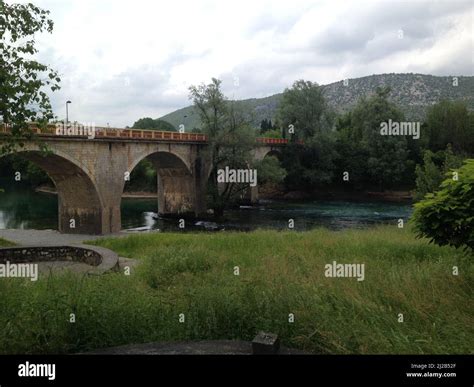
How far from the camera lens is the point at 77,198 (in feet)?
107

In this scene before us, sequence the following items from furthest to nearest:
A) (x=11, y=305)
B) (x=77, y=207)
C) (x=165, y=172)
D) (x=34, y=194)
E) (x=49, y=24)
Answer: (x=34, y=194) < (x=165, y=172) < (x=77, y=207) < (x=49, y=24) < (x=11, y=305)

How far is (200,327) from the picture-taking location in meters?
6.00

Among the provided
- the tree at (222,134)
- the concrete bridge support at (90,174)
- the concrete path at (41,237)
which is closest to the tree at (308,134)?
the tree at (222,134)

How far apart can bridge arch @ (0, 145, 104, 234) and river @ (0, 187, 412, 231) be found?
505 cm

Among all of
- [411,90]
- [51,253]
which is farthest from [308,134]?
[411,90]

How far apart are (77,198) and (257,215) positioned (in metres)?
18.2

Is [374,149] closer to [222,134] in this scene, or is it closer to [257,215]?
[257,215]

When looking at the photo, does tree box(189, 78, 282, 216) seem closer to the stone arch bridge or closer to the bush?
the stone arch bridge

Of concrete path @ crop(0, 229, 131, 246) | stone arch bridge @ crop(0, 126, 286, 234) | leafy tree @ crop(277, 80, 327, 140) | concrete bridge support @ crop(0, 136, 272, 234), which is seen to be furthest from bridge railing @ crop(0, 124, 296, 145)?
leafy tree @ crop(277, 80, 327, 140)

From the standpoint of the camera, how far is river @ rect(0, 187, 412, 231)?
3725 centimetres

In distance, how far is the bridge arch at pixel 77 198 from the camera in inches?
1206
